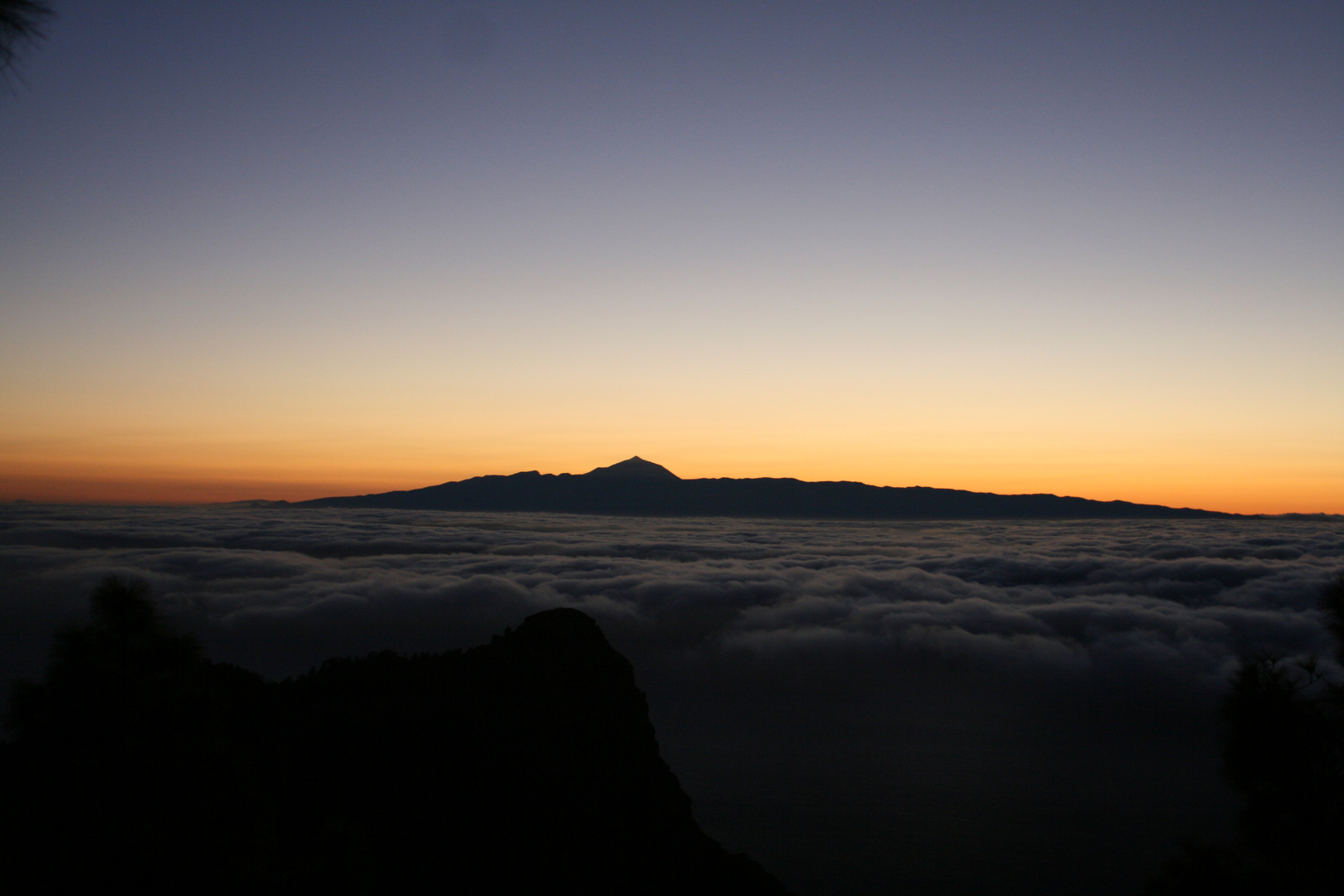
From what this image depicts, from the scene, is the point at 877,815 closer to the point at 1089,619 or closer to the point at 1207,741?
the point at 1089,619

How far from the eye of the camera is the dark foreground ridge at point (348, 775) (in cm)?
382

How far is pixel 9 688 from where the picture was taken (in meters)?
3.57

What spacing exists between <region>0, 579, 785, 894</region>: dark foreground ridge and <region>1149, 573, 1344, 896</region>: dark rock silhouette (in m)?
7.23

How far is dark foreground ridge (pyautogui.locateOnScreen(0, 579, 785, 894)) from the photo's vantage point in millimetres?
3822

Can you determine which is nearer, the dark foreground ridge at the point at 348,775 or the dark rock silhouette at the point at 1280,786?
the dark foreground ridge at the point at 348,775

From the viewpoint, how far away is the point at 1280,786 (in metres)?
7.37

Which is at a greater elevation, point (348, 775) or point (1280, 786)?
point (1280, 786)

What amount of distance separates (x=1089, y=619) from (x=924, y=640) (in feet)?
84.4

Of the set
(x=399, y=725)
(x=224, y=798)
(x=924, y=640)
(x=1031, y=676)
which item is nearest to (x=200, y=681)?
(x=224, y=798)

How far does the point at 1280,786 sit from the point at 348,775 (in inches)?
456

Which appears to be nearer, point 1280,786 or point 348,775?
point 1280,786

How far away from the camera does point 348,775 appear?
419 inches

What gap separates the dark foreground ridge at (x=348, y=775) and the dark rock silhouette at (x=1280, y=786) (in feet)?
23.7

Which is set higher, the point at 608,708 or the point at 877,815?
the point at 608,708
